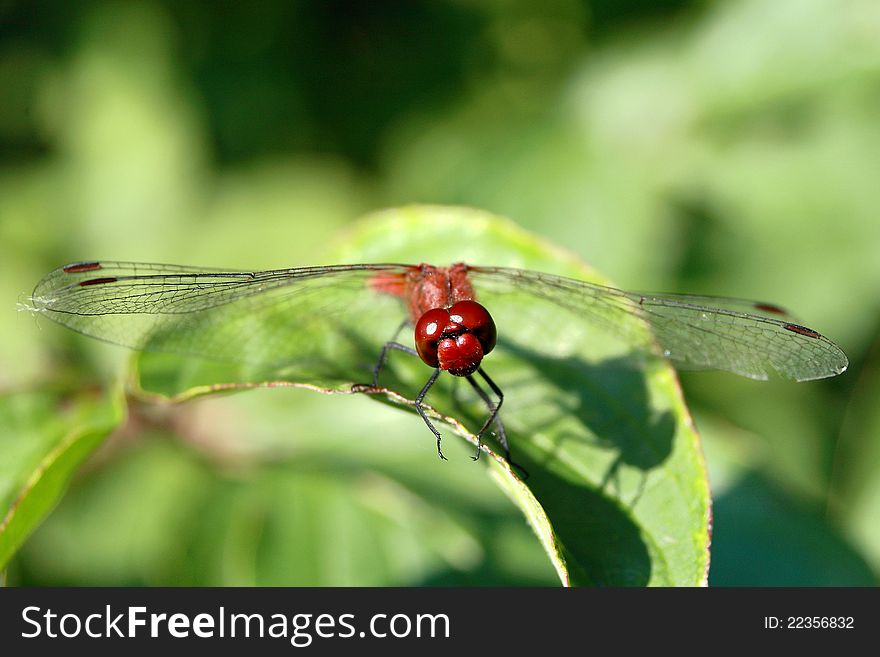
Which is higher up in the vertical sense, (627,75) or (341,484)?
(627,75)

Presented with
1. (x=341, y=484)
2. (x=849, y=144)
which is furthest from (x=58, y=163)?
Answer: (x=849, y=144)

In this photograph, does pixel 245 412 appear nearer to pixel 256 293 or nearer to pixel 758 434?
pixel 256 293

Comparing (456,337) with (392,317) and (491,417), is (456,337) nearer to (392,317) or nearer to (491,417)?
(491,417)

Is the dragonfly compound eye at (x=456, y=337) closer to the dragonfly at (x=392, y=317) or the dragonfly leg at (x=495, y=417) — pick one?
the dragonfly at (x=392, y=317)

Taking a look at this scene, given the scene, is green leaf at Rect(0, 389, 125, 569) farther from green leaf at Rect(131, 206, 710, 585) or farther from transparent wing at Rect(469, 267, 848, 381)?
transparent wing at Rect(469, 267, 848, 381)

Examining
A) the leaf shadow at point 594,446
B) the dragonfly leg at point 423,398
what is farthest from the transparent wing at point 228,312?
the leaf shadow at point 594,446

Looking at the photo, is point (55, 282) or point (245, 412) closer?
point (55, 282)

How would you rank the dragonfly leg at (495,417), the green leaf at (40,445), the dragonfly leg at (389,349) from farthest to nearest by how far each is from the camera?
the dragonfly leg at (389,349), the dragonfly leg at (495,417), the green leaf at (40,445)

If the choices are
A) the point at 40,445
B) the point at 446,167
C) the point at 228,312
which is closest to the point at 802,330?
the point at 228,312
